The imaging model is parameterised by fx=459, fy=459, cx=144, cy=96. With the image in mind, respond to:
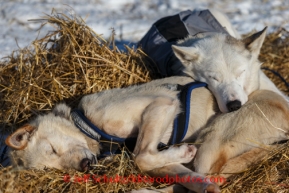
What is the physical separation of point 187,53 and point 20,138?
1.81 metres

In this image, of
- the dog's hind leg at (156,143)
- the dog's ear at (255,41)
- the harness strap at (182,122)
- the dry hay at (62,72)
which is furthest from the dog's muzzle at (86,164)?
the dog's ear at (255,41)

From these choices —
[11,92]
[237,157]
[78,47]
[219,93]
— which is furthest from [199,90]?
[11,92]

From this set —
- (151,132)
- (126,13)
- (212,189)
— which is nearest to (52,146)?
(151,132)

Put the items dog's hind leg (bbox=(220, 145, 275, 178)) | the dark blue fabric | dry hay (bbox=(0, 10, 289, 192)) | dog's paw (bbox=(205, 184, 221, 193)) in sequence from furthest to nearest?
the dark blue fabric, dry hay (bbox=(0, 10, 289, 192)), dog's hind leg (bbox=(220, 145, 275, 178)), dog's paw (bbox=(205, 184, 221, 193))

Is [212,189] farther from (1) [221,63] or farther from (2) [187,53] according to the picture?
(2) [187,53]

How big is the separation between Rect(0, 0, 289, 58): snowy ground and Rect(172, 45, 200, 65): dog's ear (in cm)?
299

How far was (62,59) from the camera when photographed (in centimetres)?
496

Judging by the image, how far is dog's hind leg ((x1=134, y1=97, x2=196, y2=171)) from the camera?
375 centimetres

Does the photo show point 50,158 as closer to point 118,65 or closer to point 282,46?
point 118,65

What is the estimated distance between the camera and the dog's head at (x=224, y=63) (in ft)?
14.3

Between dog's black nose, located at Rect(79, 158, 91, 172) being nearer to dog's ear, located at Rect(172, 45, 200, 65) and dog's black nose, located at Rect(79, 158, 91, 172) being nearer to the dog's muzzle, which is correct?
the dog's muzzle

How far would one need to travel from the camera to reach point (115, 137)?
3.91 metres

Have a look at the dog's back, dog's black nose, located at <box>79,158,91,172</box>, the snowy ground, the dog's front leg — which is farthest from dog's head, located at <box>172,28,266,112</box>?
the snowy ground

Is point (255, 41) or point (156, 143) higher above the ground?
point (255, 41)
